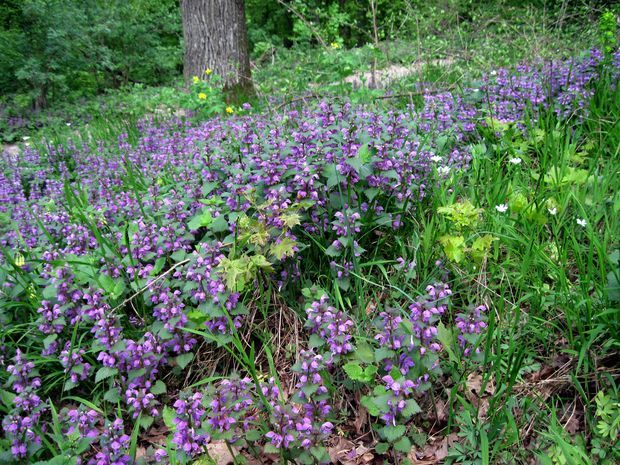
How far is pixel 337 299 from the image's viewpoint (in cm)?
246

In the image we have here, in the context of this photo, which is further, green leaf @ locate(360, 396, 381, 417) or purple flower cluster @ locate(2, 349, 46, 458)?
purple flower cluster @ locate(2, 349, 46, 458)

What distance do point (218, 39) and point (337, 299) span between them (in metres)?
5.11

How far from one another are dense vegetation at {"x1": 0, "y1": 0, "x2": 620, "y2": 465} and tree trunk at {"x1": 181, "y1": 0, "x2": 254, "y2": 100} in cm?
310

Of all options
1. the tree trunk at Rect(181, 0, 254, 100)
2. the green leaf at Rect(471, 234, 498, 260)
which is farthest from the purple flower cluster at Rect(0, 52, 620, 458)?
the tree trunk at Rect(181, 0, 254, 100)

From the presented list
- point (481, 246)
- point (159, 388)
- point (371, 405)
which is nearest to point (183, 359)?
point (159, 388)

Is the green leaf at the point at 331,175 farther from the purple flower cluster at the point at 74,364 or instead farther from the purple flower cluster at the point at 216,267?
the purple flower cluster at the point at 74,364

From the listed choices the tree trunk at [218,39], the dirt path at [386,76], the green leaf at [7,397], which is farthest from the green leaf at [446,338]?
the tree trunk at [218,39]

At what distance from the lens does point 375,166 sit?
8.39 ft

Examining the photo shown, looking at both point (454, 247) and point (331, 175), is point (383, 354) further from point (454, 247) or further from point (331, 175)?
point (331, 175)

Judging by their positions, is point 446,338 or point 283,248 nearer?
point 446,338

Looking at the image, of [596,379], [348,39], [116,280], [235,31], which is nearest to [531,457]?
[596,379]

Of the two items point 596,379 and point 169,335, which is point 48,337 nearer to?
point 169,335

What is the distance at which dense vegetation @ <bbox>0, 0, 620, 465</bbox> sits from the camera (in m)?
1.87

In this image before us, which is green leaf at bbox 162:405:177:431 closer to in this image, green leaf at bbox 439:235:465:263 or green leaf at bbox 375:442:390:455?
green leaf at bbox 375:442:390:455
